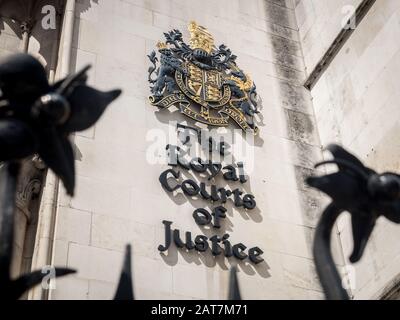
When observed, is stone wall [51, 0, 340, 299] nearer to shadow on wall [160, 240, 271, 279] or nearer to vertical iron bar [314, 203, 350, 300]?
shadow on wall [160, 240, 271, 279]

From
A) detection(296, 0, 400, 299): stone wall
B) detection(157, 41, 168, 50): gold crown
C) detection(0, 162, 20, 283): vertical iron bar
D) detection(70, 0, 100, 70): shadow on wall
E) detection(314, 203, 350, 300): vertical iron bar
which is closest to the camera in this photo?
detection(0, 162, 20, 283): vertical iron bar

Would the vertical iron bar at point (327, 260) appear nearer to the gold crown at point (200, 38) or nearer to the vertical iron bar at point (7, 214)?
the vertical iron bar at point (7, 214)

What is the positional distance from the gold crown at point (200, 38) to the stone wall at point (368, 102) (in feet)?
6.59

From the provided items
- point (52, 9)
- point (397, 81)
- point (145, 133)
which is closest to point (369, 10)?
point (397, 81)

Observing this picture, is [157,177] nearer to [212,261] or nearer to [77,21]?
[212,261]

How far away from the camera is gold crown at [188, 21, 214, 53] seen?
11379 mm

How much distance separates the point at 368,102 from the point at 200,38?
10.1ft

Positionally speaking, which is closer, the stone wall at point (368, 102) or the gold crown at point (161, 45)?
the stone wall at point (368, 102)

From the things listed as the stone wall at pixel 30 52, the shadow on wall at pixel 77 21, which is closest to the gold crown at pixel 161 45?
the shadow on wall at pixel 77 21

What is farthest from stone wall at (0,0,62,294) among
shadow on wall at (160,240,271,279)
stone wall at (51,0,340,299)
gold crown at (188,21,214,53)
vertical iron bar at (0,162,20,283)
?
vertical iron bar at (0,162,20,283)

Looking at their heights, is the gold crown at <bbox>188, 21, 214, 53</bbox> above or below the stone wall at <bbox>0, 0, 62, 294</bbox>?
above

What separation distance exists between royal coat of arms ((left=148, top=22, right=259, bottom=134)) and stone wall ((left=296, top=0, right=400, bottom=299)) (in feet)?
4.59

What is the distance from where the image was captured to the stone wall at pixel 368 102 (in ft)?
30.8
